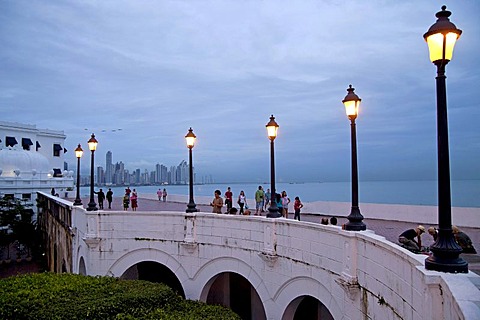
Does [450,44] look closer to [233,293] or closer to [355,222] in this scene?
[355,222]

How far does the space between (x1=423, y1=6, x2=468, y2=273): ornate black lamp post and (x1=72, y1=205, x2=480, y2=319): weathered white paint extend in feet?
0.84

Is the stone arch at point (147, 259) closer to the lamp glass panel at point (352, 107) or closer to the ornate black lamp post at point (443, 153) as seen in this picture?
the lamp glass panel at point (352, 107)

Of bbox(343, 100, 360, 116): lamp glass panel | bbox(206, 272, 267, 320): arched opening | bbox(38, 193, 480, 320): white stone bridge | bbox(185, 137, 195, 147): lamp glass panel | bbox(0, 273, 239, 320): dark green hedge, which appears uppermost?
bbox(343, 100, 360, 116): lamp glass panel

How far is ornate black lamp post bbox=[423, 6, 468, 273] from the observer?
543 cm

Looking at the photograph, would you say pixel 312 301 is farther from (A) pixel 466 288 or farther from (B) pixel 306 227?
(A) pixel 466 288

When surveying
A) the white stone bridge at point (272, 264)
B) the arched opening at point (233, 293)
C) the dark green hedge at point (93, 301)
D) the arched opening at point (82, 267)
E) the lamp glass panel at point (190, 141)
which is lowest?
the arched opening at point (233, 293)

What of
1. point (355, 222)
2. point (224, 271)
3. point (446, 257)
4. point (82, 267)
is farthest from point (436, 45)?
point (82, 267)

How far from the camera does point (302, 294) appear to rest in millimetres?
11047

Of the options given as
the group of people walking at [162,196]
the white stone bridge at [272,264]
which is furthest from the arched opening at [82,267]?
the group of people walking at [162,196]

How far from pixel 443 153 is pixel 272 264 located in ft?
24.3

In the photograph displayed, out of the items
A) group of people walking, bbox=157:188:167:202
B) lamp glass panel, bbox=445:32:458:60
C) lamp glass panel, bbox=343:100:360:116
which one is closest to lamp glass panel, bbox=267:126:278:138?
lamp glass panel, bbox=343:100:360:116

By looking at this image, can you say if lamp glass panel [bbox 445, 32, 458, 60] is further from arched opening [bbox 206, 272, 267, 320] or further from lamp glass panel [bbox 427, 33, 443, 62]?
arched opening [bbox 206, 272, 267, 320]

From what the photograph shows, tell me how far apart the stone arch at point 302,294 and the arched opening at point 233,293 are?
18.8 feet

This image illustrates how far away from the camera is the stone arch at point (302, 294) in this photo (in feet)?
32.0
